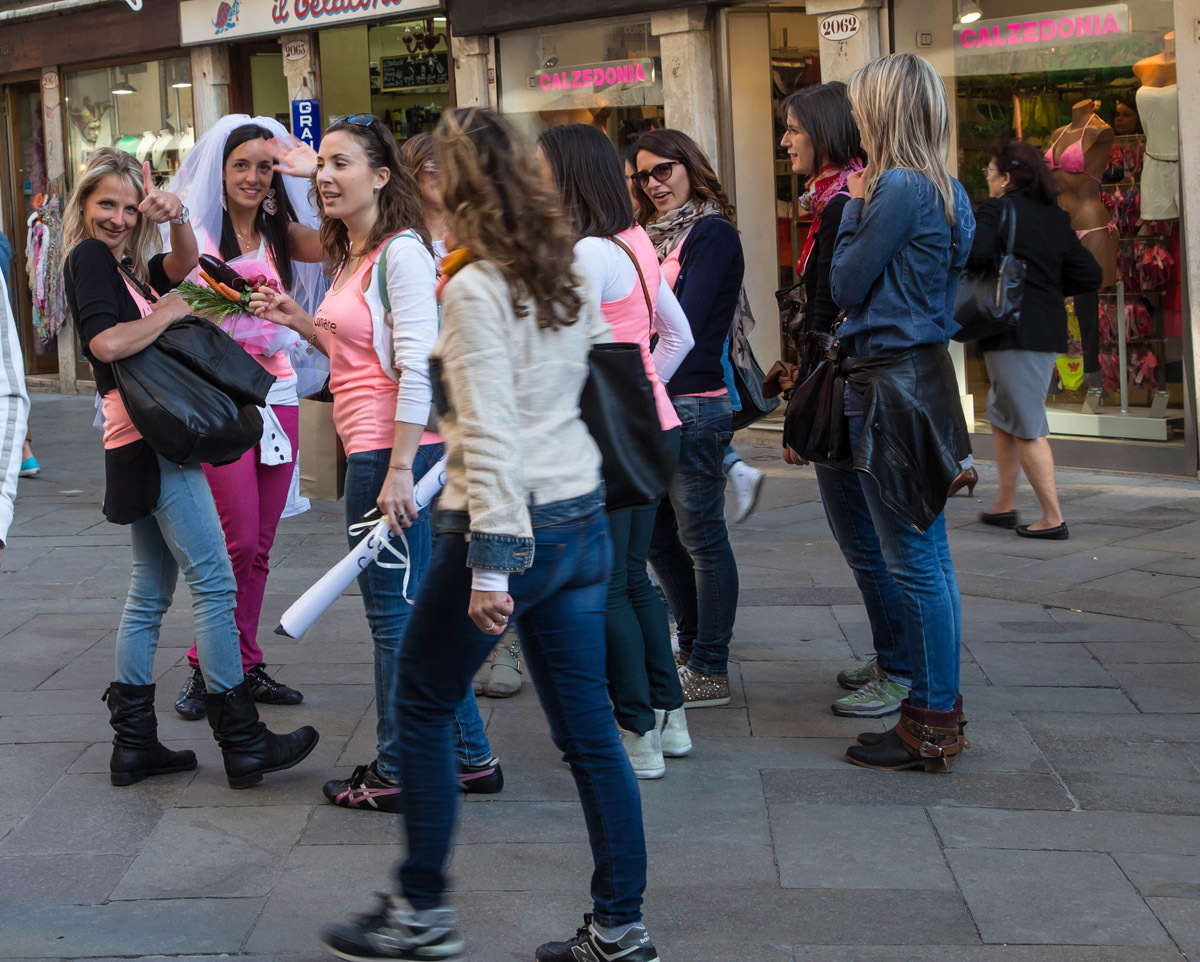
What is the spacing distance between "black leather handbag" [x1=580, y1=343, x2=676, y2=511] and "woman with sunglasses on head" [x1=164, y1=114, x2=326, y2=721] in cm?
207

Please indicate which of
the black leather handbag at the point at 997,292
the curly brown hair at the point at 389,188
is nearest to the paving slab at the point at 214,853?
the curly brown hair at the point at 389,188

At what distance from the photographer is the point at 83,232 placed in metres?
4.33

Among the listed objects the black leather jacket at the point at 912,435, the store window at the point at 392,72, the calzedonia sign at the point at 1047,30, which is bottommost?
the black leather jacket at the point at 912,435

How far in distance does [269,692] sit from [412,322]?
185cm

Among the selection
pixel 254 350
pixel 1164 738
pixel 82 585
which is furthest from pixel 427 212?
pixel 82 585

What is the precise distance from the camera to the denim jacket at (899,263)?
13.6 ft

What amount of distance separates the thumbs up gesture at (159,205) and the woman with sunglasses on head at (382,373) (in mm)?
477

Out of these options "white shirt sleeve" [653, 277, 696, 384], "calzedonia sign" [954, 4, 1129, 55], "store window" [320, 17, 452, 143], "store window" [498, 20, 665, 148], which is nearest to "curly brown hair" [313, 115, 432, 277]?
"white shirt sleeve" [653, 277, 696, 384]

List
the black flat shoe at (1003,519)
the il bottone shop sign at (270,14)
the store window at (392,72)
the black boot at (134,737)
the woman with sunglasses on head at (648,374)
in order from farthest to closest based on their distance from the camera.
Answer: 1. the store window at (392,72)
2. the il bottone shop sign at (270,14)
3. the black flat shoe at (1003,519)
4. the black boot at (134,737)
5. the woman with sunglasses on head at (648,374)

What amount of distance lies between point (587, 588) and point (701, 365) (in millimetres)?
1908

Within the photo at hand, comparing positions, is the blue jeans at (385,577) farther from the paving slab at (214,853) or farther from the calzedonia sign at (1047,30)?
the calzedonia sign at (1047,30)

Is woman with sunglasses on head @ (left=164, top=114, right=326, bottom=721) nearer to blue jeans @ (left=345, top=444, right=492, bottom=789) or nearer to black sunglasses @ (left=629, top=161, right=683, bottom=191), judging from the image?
blue jeans @ (left=345, top=444, right=492, bottom=789)

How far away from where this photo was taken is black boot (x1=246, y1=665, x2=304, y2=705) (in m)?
5.12

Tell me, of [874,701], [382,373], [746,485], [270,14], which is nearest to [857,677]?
[874,701]
